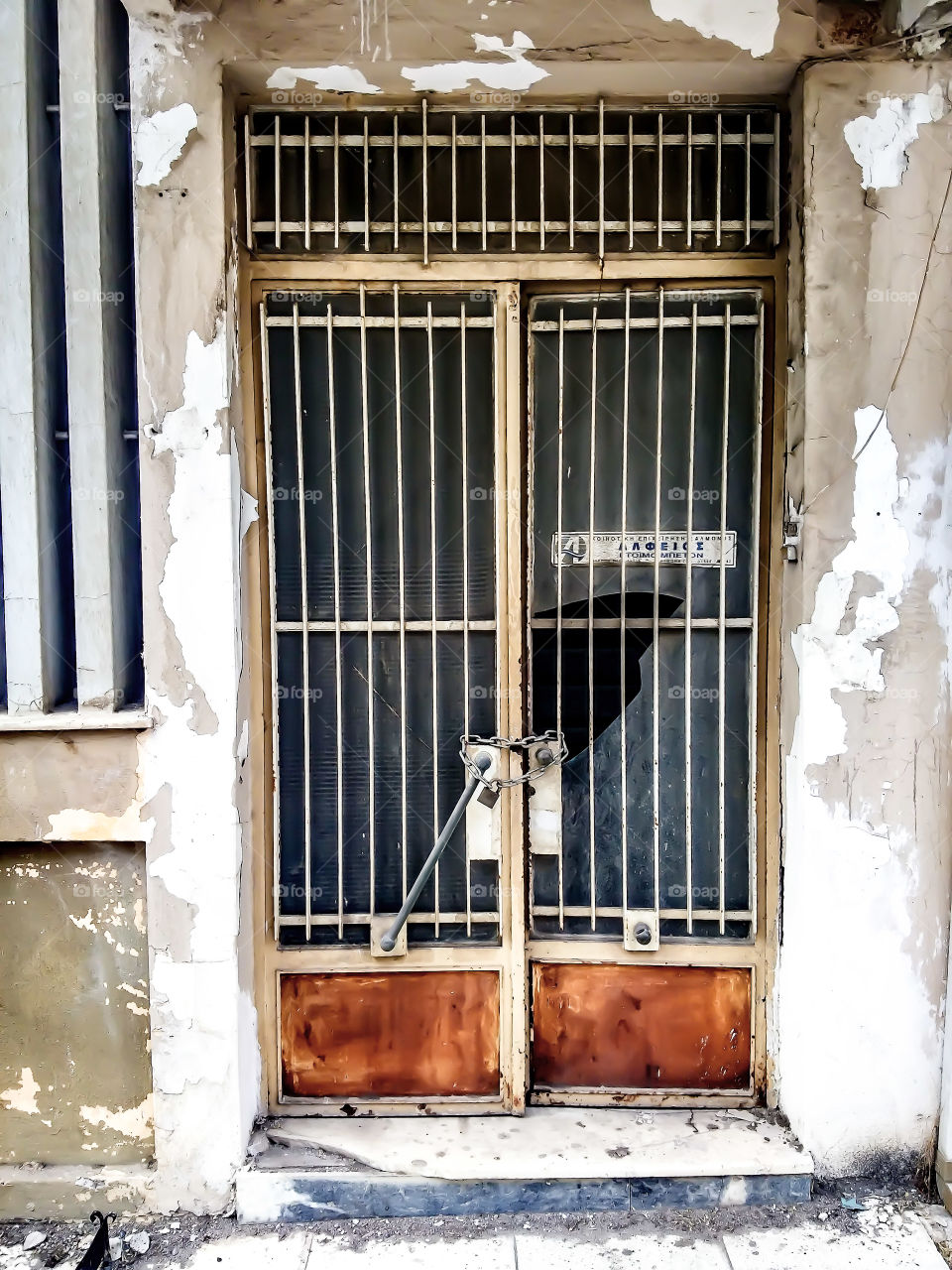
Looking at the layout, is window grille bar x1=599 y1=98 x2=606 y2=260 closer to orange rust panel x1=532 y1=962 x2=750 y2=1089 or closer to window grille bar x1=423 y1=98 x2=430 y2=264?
window grille bar x1=423 y1=98 x2=430 y2=264

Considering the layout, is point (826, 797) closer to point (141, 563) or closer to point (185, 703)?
point (185, 703)

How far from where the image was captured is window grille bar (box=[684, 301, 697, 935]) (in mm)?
2555

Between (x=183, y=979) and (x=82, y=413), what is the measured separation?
173 centimetres

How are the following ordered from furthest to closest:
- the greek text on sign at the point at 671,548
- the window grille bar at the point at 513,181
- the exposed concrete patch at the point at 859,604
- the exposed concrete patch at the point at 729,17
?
the greek text on sign at the point at 671,548 → the window grille bar at the point at 513,181 → the exposed concrete patch at the point at 859,604 → the exposed concrete patch at the point at 729,17

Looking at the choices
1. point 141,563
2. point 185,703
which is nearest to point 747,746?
point 185,703

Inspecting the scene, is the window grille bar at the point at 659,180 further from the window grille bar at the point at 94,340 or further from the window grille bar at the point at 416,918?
the window grille bar at the point at 416,918

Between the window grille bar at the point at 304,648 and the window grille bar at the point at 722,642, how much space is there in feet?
4.37

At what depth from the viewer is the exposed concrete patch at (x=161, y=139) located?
2.30 m

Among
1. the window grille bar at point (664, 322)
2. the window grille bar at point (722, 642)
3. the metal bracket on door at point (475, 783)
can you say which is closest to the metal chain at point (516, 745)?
the metal bracket on door at point (475, 783)

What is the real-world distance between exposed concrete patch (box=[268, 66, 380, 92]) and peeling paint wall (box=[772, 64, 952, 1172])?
1300 mm

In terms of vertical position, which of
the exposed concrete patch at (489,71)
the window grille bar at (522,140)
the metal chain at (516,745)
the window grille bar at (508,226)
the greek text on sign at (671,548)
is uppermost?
the exposed concrete patch at (489,71)

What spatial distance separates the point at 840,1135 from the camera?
2.47 metres

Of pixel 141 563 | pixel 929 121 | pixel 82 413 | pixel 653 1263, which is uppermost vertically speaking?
pixel 929 121

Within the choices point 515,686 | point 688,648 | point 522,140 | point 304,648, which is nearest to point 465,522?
point 515,686
